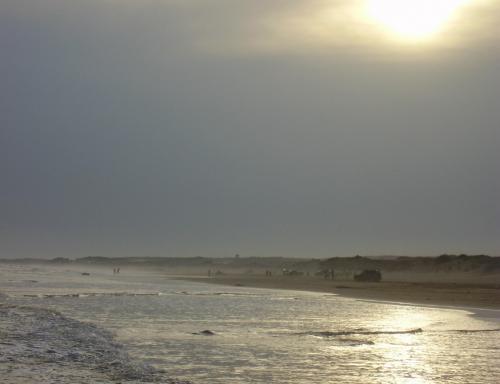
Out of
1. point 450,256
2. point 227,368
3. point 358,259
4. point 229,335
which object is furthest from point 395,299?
point 358,259

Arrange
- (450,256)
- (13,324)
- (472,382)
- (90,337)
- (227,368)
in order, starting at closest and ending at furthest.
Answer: (472,382)
(227,368)
(90,337)
(13,324)
(450,256)

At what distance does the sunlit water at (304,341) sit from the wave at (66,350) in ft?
1.70

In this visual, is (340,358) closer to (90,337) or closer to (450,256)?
(90,337)

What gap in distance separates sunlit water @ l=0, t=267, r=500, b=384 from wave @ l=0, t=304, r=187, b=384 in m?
0.52

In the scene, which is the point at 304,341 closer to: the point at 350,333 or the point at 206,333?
the point at 350,333

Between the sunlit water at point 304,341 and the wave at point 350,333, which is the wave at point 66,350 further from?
the wave at point 350,333

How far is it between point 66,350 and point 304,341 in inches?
243

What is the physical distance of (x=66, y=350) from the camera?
686 inches

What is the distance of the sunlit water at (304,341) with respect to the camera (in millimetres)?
14539

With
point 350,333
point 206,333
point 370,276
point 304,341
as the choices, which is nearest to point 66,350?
point 206,333

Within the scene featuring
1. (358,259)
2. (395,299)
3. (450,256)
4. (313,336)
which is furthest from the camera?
(358,259)

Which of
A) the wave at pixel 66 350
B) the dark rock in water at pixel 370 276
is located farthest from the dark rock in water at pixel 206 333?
the dark rock in water at pixel 370 276

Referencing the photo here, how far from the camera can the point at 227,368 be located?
15031mm

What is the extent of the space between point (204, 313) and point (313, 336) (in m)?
8.70
